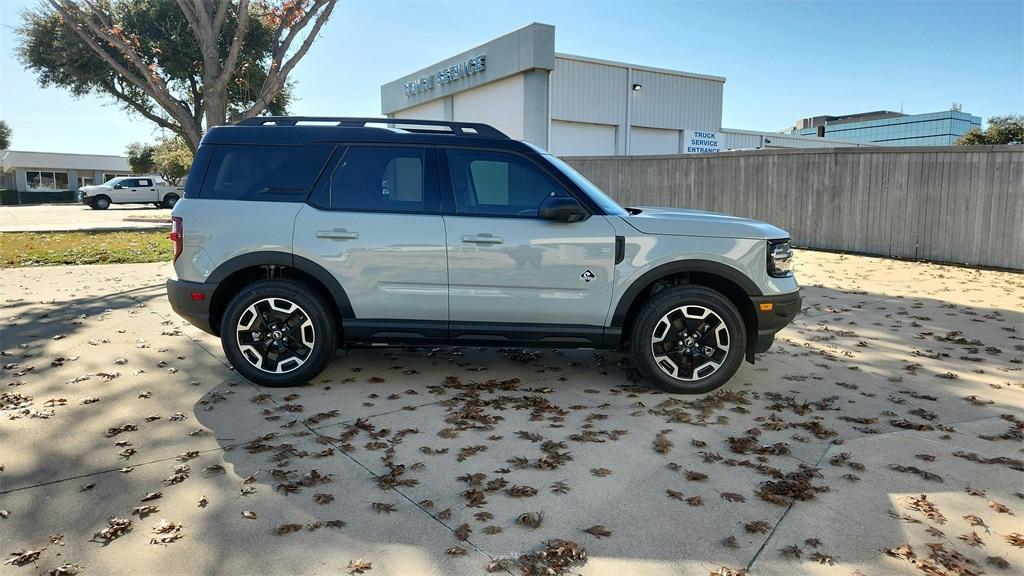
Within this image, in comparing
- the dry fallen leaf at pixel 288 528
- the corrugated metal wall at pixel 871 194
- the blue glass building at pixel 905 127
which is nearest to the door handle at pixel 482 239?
the dry fallen leaf at pixel 288 528

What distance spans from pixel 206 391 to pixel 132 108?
→ 2728 centimetres

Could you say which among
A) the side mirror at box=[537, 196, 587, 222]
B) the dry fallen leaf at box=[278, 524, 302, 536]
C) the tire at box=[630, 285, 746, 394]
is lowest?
the dry fallen leaf at box=[278, 524, 302, 536]

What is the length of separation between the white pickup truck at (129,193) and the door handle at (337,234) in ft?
112

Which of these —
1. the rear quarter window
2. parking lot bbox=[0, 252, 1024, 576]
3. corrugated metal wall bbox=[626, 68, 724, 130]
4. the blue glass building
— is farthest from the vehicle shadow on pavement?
the blue glass building

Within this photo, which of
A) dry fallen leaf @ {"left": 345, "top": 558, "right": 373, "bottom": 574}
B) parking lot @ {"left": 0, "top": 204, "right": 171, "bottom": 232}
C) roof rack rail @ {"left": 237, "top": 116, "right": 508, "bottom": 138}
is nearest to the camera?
dry fallen leaf @ {"left": 345, "top": 558, "right": 373, "bottom": 574}

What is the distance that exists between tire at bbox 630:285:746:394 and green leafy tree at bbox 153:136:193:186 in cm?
4071

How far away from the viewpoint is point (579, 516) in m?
3.05

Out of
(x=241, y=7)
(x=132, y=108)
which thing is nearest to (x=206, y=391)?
(x=241, y=7)

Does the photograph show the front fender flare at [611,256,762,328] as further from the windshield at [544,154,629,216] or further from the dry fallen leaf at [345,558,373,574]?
the dry fallen leaf at [345,558,373,574]

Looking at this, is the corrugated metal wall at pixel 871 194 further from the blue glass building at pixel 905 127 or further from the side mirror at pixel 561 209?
the blue glass building at pixel 905 127

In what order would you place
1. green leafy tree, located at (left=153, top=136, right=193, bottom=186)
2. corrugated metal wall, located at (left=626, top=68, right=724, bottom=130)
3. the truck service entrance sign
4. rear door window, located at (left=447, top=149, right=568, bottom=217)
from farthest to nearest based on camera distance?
1. green leafy tree, located at (left=153, top=136, right=193, bottom=186)
2. the truck service entrance sign
3. corrugated metal wall, located at (left=626, top=68, right=724, bottom=130)
4. rear door window, located at (left=447, top=149, right=568, bottom=217)

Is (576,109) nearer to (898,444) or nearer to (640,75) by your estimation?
(640,75)

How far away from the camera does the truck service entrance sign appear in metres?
26.8

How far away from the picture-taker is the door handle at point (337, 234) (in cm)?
471
